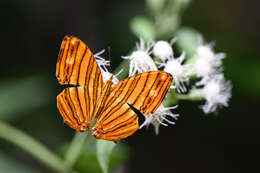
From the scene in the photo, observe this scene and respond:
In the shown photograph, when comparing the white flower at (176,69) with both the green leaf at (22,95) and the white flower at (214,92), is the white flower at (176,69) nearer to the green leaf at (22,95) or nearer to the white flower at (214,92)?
the white flower at (214,92)

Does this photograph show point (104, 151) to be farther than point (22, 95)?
No

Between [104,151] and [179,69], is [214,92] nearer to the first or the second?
[179,69]

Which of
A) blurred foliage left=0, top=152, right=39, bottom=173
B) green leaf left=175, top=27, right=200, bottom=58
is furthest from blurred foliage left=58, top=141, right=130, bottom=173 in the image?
green leaf left=175, top=27, right=200, bottom=58

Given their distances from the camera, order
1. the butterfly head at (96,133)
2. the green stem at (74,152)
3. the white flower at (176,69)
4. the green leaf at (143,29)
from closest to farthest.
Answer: the butterfly head at (96,133), the white flower at (176,69), the green stem at (74,152), the green leaf at (143,29)

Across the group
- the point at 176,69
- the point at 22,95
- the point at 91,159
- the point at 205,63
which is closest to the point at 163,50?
the point at 176,69

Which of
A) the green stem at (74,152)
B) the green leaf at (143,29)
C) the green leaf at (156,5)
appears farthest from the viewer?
the green leaf at (156,5)

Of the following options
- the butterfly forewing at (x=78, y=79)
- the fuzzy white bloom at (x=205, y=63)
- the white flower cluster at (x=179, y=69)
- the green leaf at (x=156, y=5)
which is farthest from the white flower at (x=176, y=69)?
the green leaf at (x=156, y=5)

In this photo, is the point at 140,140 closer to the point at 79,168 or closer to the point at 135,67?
the point at 79,168
